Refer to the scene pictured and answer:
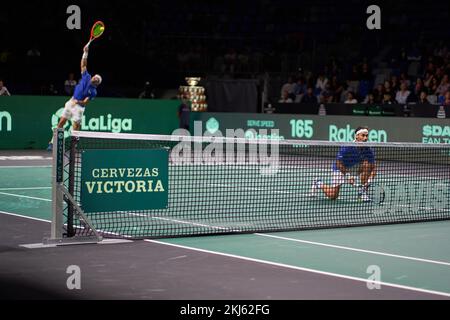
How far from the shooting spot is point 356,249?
10133mm

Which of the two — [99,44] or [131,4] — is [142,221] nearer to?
[99,44]

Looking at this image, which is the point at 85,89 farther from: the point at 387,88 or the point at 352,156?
the point at 387,88

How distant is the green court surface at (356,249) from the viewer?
28.2 ft

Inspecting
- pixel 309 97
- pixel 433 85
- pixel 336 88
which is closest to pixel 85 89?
pixel 309 97

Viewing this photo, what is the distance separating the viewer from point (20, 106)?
84.4 feet

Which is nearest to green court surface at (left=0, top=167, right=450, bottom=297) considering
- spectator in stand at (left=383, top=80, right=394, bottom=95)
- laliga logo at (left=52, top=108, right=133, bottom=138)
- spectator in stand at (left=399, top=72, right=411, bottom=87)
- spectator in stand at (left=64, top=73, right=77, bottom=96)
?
laliga logo at (left=52, top=108, right=133, bottom=138)

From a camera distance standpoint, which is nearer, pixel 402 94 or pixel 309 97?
pixel 402 94

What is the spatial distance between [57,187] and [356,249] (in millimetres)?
3401

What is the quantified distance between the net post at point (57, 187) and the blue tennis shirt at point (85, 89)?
1150 cm

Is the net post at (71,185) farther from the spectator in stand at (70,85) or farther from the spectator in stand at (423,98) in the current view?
the spectator in stand at (70,85)

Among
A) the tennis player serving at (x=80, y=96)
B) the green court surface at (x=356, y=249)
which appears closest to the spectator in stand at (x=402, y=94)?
the tennis player serving at (x=80, y=96)

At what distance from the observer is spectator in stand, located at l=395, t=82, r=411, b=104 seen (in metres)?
27.2
